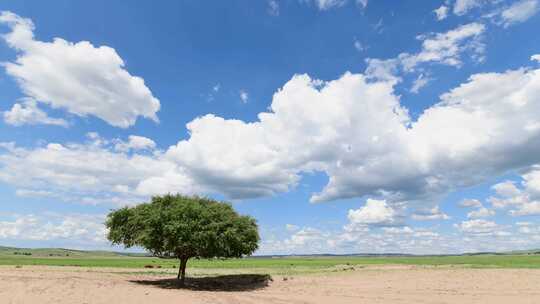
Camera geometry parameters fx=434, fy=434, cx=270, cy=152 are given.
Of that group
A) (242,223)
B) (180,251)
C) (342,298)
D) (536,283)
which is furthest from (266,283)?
(536,283)

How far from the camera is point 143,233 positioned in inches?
1622

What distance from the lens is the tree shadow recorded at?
41.5 m

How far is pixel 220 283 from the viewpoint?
46.3 m

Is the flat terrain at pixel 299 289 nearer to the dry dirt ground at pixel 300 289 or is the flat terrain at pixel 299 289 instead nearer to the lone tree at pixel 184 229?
the dry dirt ground at pixel 300 289

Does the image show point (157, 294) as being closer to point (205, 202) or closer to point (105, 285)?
point (105, 285)

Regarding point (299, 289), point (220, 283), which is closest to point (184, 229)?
point (220, 283)

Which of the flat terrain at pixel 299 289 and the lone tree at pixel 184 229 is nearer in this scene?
the flat terrain at pixel 299 289

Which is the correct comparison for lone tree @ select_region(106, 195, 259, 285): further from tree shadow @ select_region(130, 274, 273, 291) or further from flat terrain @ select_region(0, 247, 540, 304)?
flat terrain @ select_region(0, 247, 540, 304)

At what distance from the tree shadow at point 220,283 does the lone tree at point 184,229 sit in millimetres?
1556

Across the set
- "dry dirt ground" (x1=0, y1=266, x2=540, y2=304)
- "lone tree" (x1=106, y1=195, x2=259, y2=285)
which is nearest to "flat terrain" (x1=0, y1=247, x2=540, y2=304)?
"dry dirt ground" (x1=0, y1=266, x2=540, y2=304)

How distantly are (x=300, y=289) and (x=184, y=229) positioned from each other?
12.0 metres

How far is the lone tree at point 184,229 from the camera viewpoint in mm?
40344

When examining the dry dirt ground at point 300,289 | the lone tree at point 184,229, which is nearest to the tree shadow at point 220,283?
the dry dirt ground at point 300,289

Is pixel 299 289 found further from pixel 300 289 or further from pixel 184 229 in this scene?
pixel 184 229
